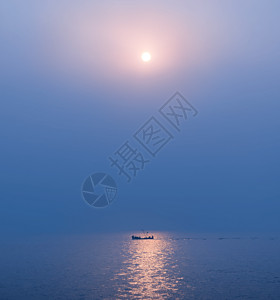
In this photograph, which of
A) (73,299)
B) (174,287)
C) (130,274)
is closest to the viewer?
(73,299)

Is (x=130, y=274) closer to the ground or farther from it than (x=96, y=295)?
farther from it

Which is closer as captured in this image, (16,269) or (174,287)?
(174,287)

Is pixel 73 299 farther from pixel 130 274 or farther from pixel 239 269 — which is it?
pixel 239 269

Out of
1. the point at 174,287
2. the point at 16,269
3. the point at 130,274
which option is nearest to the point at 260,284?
the point at 174,287

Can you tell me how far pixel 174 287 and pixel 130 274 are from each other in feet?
58.3

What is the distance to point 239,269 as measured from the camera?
→ 78.6 metres

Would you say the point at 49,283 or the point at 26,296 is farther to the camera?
the point at 49,283

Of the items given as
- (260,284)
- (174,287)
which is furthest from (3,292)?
(260,284)

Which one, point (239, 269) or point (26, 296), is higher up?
point (239, 269)

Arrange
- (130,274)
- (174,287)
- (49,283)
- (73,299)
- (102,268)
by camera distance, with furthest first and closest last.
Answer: (102,268) < (130,274) < (49,283) < (174,287) < (73,299)

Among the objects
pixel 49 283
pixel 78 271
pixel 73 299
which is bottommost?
pixel 73 299

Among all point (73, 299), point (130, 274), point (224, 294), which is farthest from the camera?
point (130, 274)

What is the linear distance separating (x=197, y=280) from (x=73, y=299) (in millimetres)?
26781

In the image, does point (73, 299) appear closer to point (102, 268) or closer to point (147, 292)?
point (147, 292)
